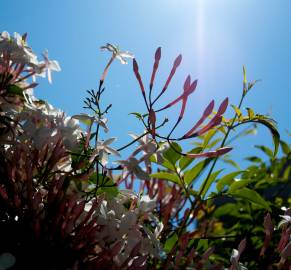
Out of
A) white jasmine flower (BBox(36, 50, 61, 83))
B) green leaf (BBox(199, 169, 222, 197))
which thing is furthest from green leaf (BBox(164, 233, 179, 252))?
white jasmine flower (BBox(36, 50, 61, 83))

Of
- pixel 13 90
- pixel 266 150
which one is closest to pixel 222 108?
pixel 13 90

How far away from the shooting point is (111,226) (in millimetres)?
792

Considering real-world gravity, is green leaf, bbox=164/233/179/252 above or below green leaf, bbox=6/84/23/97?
below

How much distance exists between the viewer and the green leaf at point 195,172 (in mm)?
1104

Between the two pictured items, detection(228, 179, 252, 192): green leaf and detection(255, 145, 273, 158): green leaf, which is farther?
detection(255, 145, 273, 158): green leaf

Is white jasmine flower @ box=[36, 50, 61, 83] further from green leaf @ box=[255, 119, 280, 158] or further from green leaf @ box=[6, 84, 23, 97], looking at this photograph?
green leaf @ box=[255, 119, 280, 158]

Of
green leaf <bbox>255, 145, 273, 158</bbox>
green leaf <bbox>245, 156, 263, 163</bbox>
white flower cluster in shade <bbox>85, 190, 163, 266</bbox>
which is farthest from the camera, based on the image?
green leaf <bbox>245, 156, 263, 163</bbox>

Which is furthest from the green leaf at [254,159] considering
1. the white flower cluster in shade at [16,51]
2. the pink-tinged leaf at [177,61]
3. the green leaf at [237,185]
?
the white flower cluster in shade at [16,51]

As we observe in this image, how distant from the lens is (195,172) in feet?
3.64

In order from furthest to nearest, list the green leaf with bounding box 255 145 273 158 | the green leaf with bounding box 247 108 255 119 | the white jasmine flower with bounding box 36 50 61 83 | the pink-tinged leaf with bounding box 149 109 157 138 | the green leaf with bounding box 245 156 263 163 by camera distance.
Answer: the green leaf with bounding box 245 156 263 163, the green leaf with bounding box 255 145 273 158, the white jasmine flower with bounding box 36 50 61 83, the green leaf with bounding box 247 108 255 119, the pink-tinged leaf with bounding box 149 109 157 138

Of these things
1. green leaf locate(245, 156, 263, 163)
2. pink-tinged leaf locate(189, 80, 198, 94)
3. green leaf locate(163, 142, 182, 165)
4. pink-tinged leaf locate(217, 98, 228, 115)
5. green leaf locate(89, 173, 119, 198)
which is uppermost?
green leaf locate(245, 156, 263, 163)

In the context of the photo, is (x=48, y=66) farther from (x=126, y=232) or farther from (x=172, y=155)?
(x=126, y=232)

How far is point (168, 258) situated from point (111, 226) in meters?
0.12

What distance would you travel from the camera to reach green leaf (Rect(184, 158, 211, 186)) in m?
1.10
